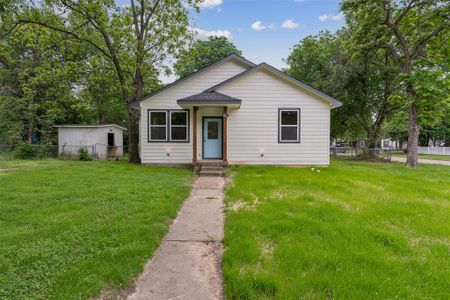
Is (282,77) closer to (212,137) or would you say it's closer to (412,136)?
(212,137)

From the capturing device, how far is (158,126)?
461 inches

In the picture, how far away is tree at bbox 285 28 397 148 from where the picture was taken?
56.1ft

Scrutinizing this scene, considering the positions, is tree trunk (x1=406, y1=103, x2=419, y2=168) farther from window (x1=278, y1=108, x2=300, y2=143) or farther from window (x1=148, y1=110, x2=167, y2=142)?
window (x1=148, y1=110, x2=167, y2=142)

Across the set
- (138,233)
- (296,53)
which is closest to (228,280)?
(138,233)

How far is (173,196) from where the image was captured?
609 cm

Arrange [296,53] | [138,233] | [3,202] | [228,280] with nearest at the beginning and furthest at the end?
1. [228,280]
2. [138,233]
3. [3,202]
4. [296,53]

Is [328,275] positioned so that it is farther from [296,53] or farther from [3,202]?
[296,53]

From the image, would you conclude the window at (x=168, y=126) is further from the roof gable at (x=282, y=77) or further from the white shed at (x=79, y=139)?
the white shed at (x=79, y=139)

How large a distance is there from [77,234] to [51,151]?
1566 cm

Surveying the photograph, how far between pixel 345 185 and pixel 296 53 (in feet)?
56.1

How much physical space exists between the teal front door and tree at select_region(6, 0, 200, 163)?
13.3ft

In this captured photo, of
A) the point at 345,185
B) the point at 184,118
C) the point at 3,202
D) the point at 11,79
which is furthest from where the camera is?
the point at 11,79

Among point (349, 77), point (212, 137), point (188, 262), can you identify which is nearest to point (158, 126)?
point (212, 137)

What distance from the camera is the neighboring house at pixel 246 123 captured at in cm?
1139
